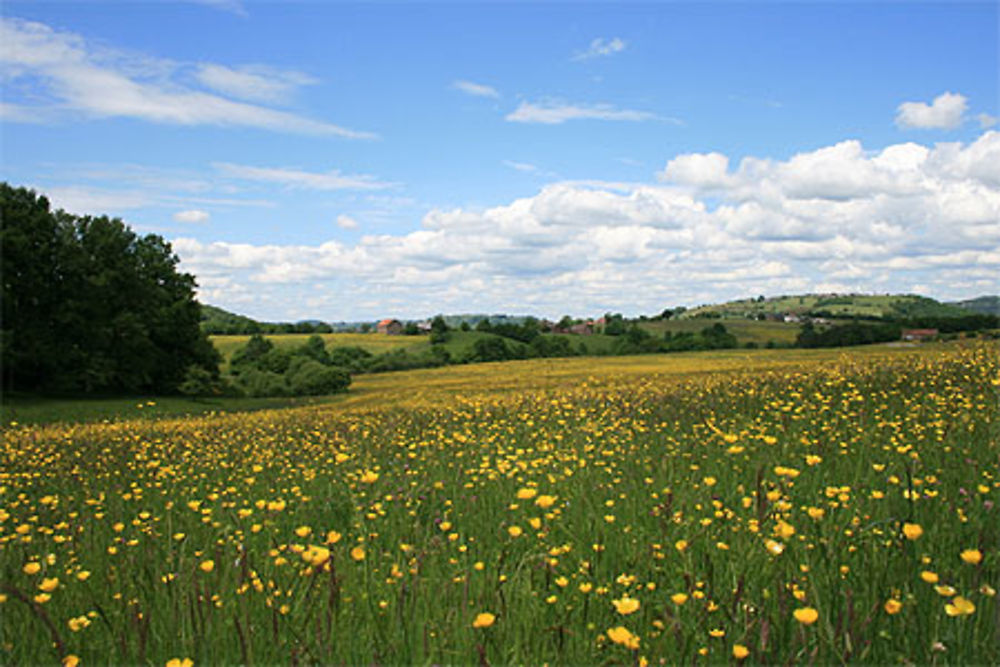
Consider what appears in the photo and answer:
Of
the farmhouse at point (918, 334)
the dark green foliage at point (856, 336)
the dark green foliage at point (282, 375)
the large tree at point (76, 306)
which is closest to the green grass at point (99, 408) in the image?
the large tree at point (76, 306)

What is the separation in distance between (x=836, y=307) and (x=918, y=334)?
286 feet

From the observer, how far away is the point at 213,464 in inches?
358

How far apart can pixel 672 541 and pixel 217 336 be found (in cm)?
11198

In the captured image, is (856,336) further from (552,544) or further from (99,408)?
(552,544)

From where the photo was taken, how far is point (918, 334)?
65875mm

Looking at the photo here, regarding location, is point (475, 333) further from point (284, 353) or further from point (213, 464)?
point (213, 464)

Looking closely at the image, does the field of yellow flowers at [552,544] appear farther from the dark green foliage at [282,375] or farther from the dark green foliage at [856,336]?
the dark green foliage at [856,336]

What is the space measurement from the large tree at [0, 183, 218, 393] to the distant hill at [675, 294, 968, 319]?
108 metres

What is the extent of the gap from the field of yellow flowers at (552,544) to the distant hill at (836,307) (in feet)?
419

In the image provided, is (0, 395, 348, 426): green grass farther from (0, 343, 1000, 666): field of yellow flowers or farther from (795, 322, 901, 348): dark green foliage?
(795, 322, 901, 348): dark green foliage

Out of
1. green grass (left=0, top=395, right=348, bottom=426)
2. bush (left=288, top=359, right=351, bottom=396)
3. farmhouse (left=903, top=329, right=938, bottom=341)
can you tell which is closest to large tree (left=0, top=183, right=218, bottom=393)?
green grass (left=0, top=395, right=348, bottom=426)

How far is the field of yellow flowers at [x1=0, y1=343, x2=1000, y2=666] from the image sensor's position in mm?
2869

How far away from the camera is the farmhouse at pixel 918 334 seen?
6194 centimetres

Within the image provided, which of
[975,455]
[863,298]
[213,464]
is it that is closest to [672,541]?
[975,455]
